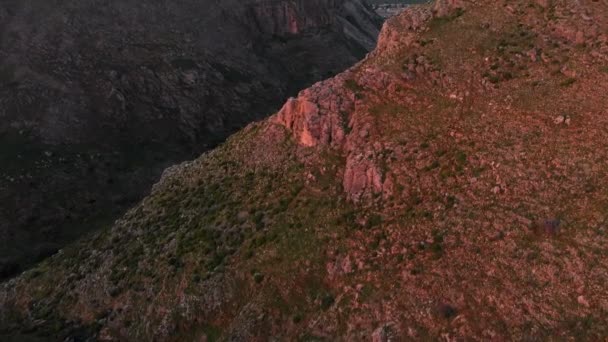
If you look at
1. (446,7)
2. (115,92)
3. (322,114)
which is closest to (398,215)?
(322,114)

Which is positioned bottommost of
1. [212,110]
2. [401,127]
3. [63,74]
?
[212,110]

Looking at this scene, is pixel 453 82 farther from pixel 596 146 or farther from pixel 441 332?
pixel 441 332

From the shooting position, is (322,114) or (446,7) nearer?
(322,114)

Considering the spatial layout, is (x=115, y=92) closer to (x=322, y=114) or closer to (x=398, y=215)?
(x=322, y=114)

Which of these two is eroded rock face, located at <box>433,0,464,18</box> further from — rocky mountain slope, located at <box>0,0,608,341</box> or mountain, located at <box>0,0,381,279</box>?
mountain, located at <box>0,0,381,279</box>

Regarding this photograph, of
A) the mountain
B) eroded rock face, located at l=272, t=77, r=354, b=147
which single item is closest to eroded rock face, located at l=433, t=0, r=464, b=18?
eroded rock face, located at l=272, t=77, r=354, b=147

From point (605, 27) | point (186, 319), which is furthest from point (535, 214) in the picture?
point (186, 319)

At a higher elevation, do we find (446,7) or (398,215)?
(446,7)
